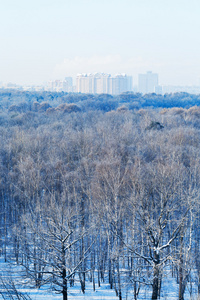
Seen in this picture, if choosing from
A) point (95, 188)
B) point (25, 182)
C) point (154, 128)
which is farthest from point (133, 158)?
point (154, 128)

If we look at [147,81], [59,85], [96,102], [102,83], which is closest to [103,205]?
[96,102]

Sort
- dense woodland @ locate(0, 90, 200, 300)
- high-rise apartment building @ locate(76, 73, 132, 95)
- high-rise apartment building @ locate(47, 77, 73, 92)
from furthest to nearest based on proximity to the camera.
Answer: high-rise apartment building @ locate(47, 77, 73, 92), high-rise apartment building @ locate(76, 73, 132, 95), dense woodland @ locate(0, 90, 200, 300)

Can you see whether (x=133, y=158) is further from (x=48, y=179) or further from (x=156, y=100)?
(x=156, y=100)

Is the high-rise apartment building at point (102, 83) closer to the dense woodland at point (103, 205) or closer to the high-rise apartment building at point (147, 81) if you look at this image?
the high-rise apartment building at point (147, 81)

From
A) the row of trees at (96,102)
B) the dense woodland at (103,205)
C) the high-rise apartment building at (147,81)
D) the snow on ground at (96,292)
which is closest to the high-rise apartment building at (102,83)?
the high-rise apartment building at (147,81)

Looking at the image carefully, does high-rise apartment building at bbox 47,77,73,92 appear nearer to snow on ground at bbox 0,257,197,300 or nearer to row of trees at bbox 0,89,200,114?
row of trees at bbox 0,89,200,114

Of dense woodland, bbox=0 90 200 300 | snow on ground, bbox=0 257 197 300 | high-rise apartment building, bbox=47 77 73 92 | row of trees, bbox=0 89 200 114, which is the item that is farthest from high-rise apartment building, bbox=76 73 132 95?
snow on ground, bbox=0 257 197 300
